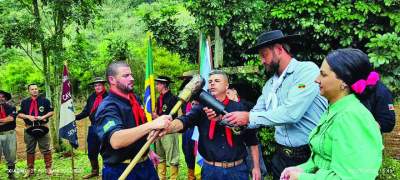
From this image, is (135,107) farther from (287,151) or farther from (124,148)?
(287,151)

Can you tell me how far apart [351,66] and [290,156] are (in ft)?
5.69

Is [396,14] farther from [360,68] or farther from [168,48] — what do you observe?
[360,68]

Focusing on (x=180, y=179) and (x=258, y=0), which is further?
(x=180, y=179)

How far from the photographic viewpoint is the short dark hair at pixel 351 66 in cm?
228

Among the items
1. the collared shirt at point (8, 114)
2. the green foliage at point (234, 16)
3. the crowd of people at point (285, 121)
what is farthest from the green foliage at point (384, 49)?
the collared shirt at point (8, 114)

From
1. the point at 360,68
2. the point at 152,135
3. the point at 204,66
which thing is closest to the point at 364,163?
the point at 360,68

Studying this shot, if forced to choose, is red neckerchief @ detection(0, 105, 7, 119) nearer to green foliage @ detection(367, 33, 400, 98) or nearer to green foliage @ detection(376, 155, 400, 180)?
green foliage @ detection(367, 33, 400, 98)

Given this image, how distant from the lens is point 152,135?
3381mm

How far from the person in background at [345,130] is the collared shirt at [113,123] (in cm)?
182

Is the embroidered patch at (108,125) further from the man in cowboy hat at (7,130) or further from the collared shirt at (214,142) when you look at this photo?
the man in cowboy hat at (7,130)

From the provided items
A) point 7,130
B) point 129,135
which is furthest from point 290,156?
point 7,130

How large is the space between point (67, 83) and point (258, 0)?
14.4ft

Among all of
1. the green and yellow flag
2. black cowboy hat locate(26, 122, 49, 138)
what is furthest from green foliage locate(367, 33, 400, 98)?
black cowboy hat locate(26, 122, 49, 138)

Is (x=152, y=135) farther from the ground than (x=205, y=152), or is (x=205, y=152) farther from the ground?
(x=152, y=135)
